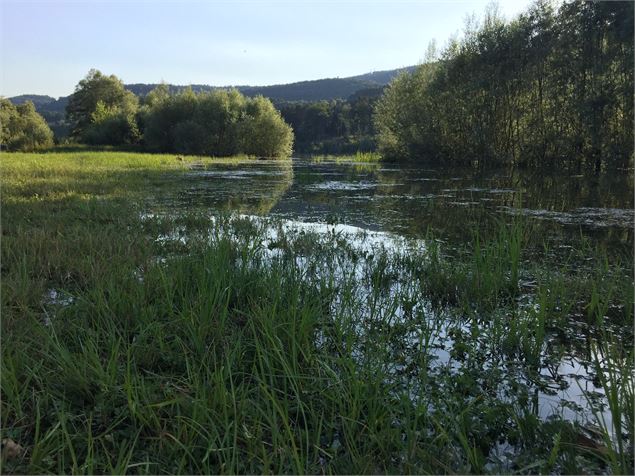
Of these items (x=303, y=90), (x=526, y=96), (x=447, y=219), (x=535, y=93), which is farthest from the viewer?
(x=303, y=90)

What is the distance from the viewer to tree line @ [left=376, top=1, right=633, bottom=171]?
19.0 m

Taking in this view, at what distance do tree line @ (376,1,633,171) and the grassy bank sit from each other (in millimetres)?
18903

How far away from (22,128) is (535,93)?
5653 cm

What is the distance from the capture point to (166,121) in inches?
1984

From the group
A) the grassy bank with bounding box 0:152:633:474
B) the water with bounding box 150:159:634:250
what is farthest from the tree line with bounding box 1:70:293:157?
the grassy bank with bounding box 0:152:633:474

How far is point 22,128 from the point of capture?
2085 inches

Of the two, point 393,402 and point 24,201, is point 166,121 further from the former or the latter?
point 393,402

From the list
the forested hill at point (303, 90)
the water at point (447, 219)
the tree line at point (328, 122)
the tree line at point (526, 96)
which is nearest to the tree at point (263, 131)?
the tree line at point (526, 96)

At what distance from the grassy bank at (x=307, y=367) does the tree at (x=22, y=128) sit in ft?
157

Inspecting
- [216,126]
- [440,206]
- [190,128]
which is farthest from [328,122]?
[440,206]

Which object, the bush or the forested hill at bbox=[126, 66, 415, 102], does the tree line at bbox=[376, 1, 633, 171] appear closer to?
the bush

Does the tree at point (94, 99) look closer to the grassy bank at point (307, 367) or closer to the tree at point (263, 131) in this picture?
the tree at point (263, 131)

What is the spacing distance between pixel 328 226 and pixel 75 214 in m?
3.90

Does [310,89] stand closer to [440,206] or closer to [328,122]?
[328,122]
